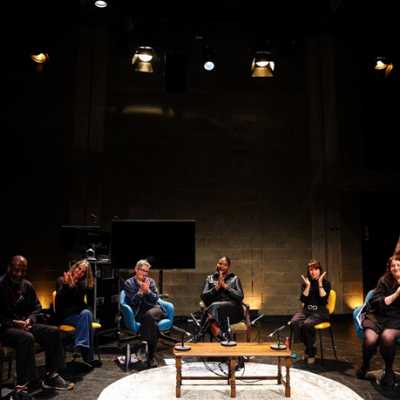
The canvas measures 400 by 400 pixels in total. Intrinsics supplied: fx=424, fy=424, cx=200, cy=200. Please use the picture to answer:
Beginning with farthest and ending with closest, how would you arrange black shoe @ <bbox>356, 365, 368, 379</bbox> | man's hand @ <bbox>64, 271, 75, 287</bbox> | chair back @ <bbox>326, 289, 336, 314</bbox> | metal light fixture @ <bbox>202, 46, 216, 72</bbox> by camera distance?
1. metal light fixture @ <bbox>202, 46, 216, 72</bbox>
2. chair back @ <bbox>326, 289, 336, 314</bbox>
3. man's hand @ <bbox>64, 271, 75, 287</bbox>
4. black shoe @ <bbox>356, 365, 368, 379</bbox>

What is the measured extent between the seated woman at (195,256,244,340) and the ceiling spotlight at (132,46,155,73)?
10.1 feet

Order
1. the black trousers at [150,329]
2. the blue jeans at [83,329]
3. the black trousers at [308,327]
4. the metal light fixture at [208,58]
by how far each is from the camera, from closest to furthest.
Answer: the blue jeans at [83,329] → the black trousers at [150,329] → the black trousers at [308,327] → the metal light fixture at [208,58]

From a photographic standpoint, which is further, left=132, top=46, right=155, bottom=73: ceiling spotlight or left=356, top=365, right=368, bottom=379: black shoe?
left=132, top=46, right=155, bottom=73: ceiling spotlight

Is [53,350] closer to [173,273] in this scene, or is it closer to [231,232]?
[173,273]

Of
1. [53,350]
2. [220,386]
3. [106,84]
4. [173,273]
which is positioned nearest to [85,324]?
[53,350]

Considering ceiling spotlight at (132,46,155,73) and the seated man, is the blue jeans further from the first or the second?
ceiling spotlight at (132,46,155,73)

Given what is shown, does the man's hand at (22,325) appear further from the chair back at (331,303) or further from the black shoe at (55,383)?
the chair back at (331,303)

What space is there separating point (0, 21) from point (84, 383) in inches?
231

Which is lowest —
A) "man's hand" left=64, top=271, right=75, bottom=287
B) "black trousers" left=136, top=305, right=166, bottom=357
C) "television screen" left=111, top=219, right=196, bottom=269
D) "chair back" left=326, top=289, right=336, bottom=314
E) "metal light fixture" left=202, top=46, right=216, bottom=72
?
"black trousers" left=136, top=305, right=166, bottom=357

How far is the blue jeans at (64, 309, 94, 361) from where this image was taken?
4.35 metres

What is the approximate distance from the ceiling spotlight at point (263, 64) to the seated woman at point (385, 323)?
11.1ft

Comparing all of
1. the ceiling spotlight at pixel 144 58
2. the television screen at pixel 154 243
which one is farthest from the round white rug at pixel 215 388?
the ceiling spotlight at pixel 144 58

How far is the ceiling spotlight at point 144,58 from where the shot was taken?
6.13m

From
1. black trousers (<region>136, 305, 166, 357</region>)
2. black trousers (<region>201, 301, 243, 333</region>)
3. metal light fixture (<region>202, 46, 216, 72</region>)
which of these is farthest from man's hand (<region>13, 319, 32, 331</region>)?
metal light fixture (<region>202, 46, 216, 72</region>)
